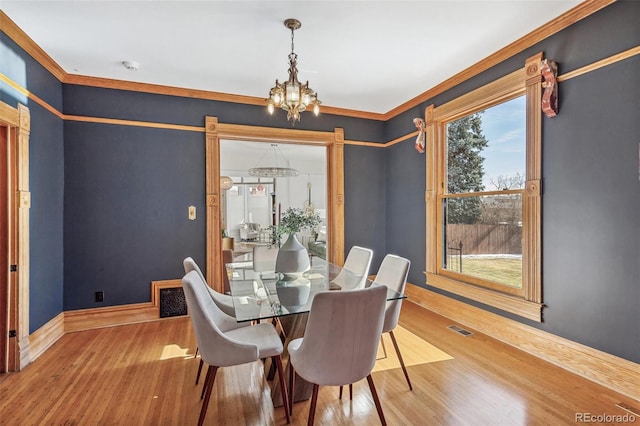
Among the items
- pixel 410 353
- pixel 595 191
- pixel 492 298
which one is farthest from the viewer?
pixel 492 298

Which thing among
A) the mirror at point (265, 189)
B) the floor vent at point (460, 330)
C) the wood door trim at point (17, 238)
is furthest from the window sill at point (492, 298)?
the wood door trim at point (17, 238)

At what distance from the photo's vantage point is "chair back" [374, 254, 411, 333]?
7.79ft

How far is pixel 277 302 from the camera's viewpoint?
2207 mm

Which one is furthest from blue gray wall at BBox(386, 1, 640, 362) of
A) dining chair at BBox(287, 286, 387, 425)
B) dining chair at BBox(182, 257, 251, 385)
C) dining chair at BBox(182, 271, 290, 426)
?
dining chair at BBox(182, 257, 251, 385)

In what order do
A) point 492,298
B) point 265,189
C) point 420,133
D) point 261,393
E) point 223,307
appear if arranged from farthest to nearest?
1. point 265,189
2. point 420,133
3. point 492,298
4. point 223,307
5. point 261,393

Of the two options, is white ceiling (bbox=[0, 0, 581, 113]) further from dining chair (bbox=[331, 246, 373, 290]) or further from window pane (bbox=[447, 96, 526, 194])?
dining chair (bbox=[331, 246, 373, 290])

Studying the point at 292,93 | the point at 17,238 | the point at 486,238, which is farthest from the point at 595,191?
the point at 17,238

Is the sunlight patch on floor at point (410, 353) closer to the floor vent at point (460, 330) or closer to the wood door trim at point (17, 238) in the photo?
the floor vent at point (460, 330)

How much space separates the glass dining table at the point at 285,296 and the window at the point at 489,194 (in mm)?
1467

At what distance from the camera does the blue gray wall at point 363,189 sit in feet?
7.43

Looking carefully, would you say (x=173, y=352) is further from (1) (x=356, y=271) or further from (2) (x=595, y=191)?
(2) (x=595, y=191)

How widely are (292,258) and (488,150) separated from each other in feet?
8.00

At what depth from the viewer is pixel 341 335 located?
1.60 meters

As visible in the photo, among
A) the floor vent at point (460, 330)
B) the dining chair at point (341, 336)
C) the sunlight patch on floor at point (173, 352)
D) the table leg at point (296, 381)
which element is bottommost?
the sunlight patch on floor at point (173, 352)
